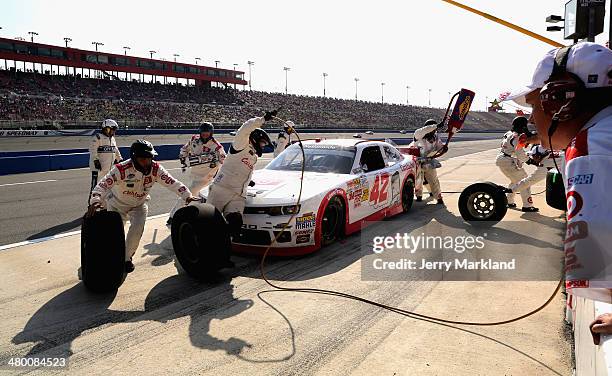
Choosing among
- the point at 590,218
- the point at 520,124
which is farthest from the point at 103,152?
the point at 590,218

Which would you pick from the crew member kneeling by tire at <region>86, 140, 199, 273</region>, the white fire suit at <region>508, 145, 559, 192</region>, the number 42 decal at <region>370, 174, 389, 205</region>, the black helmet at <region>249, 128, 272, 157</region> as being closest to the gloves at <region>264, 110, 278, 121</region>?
the black helmet at <region>249, 128, 272, 157</region>

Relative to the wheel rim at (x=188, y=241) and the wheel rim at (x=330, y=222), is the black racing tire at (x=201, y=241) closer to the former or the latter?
the wheel rim at (x=188, y=241)

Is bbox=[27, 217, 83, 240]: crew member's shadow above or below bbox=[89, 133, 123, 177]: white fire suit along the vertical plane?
below

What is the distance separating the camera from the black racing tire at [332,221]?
21.2 feet

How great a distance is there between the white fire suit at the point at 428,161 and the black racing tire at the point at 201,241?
19.8 feet

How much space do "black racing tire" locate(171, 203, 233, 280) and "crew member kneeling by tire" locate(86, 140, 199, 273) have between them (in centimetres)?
54

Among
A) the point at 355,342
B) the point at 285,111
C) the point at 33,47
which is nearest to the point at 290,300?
the point at 355,342

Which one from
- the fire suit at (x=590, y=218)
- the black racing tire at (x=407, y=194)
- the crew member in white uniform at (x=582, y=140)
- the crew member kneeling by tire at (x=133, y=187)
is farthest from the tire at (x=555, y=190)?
the black racing tire at (x=407, y=194)

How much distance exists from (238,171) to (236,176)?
0.25 ft

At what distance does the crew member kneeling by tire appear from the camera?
5438 mm

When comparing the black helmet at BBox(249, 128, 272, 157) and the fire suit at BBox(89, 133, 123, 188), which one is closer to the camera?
the black helmet at BBox(249, 128, 272, 157)

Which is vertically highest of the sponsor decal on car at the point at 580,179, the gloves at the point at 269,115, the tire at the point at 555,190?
the gloves at the point at 269,115

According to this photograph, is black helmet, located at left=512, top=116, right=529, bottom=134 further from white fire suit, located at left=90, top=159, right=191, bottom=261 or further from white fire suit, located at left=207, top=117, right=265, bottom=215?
white fire suit, located at left=90, top=159, right=191, bottom=261

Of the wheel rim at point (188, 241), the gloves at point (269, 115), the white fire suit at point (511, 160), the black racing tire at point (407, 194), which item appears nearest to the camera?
the wheel rim at point (188, 241)
